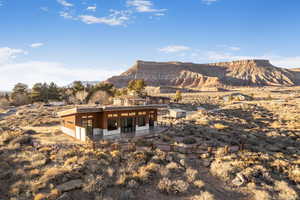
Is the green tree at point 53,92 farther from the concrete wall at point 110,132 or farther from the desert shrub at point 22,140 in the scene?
the concrete wall at point 110,132

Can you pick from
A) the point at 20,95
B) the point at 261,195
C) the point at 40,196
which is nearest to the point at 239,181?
the point at 261,195

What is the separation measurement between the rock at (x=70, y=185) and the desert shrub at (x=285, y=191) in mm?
13086

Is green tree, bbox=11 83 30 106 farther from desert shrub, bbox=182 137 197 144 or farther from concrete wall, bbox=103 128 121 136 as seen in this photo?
desert shrub, bbox=182 137 197 144

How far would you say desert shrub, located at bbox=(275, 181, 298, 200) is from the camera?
38.5 feet

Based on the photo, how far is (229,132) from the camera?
2723 cm

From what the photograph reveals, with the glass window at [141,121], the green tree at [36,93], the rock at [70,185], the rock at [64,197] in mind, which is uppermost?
the green tree at [36,93]

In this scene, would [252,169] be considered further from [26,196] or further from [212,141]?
[26,196]

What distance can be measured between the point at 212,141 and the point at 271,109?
3832 centimetres

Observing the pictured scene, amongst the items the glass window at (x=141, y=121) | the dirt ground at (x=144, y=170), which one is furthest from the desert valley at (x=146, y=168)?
the glass window at (x=141, y=121)

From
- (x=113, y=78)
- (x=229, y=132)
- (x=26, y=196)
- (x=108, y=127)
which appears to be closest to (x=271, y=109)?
(x=229, y=132)

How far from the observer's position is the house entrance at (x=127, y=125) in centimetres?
2186

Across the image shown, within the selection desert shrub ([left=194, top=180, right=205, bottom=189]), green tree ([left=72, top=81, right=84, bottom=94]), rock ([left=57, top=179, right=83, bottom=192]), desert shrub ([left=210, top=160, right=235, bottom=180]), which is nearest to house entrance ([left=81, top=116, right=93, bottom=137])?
rock ([left=57, top=179, right=83, bottom=192])

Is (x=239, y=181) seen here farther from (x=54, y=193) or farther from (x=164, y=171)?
(x=54, y=193)

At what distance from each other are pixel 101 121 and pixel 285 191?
57.5 feet
